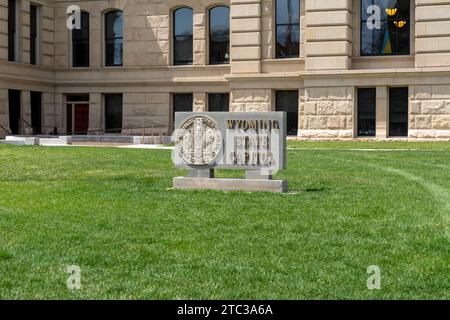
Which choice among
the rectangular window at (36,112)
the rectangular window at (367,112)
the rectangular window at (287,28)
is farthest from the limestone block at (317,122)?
the rectangular window at (36,112)

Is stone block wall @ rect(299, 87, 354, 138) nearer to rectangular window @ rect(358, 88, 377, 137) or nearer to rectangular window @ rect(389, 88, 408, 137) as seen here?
rectangular window @ rect(358, 88, 377, 137)

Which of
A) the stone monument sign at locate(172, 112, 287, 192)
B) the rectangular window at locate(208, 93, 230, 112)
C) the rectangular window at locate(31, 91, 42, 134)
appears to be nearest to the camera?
the stone monument sign at locate(172, 112, 287, 192)

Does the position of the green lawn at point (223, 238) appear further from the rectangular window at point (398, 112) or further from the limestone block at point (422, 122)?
the rectangular window at point (398, 112)

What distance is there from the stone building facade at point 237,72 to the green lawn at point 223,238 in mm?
16852

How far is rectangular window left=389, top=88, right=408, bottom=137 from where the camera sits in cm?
3450

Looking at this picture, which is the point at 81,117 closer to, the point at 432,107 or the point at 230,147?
the point at 432,107

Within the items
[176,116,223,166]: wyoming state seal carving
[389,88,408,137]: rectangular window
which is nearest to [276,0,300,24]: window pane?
[389,88,408,137]: rectangular window

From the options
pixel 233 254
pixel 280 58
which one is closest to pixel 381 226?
pixel 233 254

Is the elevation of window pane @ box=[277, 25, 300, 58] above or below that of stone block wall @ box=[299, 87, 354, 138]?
above

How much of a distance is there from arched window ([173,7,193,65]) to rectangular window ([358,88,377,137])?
991 cm

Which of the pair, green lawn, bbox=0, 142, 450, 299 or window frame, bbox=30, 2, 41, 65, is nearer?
green lawn, bbox=0, 142, 450, 299

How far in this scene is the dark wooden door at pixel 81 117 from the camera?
4209 centimetres

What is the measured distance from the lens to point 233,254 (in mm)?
8953

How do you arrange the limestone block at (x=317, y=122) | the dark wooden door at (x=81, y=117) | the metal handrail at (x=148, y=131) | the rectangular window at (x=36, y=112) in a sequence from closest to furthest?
the limestone block at (x=317, y=122)
the metal handrail at (x=148, y=131)
the rectangular window at (x=36, y=112)
the dark wooden door at (x=81, y=117)
